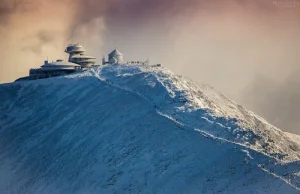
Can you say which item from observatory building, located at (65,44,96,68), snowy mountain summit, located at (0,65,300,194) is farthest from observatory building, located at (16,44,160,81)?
snowy mountain summit, located at (0,65,300,194)

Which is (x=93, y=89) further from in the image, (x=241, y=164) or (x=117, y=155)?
(x=241, y=164)

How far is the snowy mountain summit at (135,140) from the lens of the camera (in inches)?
3063

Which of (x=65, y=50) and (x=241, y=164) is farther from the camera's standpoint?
(x=65, y=50)

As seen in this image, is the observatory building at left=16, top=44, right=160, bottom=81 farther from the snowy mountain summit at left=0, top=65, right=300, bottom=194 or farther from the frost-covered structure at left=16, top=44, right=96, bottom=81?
the snowy mountain summit at left=0, top=65, right=300, bottom=194

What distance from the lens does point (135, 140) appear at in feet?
293

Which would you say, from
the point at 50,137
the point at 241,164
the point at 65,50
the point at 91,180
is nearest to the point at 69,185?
the point at 91,180

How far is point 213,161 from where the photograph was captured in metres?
79.2

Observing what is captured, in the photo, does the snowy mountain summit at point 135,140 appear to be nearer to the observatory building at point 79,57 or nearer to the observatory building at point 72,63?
the observatory building at point 72,63

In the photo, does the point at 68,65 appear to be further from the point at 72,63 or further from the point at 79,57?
the point at 79,57

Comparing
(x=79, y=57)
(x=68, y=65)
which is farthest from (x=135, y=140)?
(x=79, y=57)

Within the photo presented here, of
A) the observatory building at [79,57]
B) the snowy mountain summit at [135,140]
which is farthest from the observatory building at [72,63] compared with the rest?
the snowy mountain summit at [135,140]

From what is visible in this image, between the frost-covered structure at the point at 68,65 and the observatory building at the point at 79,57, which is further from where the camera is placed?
Result: the observatory building at the point at 79,57

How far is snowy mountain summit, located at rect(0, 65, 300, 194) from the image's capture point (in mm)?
77812

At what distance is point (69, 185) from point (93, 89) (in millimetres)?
27918
